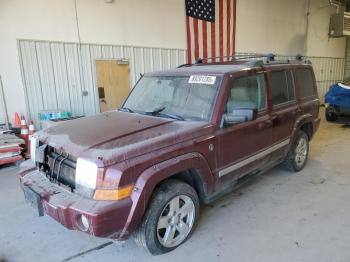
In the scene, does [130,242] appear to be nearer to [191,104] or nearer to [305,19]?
[191,104]

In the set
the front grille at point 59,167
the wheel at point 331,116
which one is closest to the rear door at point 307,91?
the front grille at point 59,167

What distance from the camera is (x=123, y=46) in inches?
283

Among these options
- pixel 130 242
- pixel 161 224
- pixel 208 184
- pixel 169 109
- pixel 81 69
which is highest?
pixel 81 69

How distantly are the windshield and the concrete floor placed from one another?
4.10 feet

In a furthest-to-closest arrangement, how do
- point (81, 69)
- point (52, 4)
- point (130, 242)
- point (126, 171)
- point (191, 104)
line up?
1. point (81, 69)
2. point (52, 4)
3. point (191, 104)
4. point (130, 242)
5. point (126, 171)

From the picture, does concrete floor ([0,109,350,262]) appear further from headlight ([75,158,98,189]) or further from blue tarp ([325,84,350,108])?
blue tarp ([325,84,350,108])

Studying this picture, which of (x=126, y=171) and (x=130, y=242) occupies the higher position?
(x=126, y=171)

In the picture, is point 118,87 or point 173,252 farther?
point 118,87

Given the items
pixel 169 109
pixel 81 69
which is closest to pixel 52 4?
pixel 81 69

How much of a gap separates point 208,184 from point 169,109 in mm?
923

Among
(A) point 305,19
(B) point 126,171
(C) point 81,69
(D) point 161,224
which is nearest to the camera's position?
(B) point 126,171

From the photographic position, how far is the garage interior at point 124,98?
2.69m

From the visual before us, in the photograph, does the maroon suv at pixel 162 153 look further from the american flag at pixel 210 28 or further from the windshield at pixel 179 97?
the american flag at pixel 210 28

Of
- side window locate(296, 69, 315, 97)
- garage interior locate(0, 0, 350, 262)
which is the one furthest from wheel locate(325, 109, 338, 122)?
side window locate(296, 69, 315, 97)
